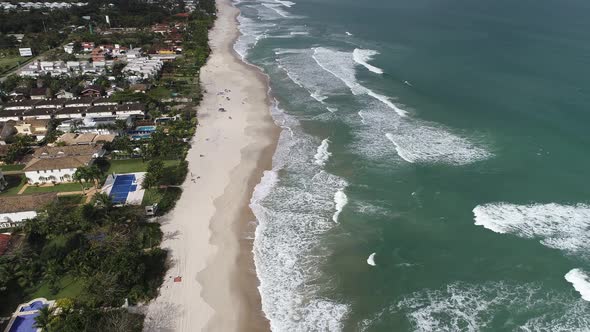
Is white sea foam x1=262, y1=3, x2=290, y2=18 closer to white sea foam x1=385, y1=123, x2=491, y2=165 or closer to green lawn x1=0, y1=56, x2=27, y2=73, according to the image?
green lawn x1=0, y1=56, x2=27, y2=73

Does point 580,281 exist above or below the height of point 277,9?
above

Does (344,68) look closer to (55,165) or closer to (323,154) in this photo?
(323,154)

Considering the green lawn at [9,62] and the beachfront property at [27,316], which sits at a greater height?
the beachfront property at [27,316]

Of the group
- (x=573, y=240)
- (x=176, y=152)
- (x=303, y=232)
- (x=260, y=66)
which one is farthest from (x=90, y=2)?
(x=573, y=240)

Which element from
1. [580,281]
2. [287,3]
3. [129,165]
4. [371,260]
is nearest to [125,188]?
[129,165]

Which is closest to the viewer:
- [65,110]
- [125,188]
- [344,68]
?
[125,188]

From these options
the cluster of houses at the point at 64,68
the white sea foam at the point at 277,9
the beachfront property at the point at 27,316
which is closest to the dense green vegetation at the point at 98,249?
the beachfront property at the point at 27,316

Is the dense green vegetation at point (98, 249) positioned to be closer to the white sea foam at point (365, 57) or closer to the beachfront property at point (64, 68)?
the beachfront property at point (64, 68)

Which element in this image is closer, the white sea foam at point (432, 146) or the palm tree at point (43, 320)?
the palm tree at point (43, 320)
